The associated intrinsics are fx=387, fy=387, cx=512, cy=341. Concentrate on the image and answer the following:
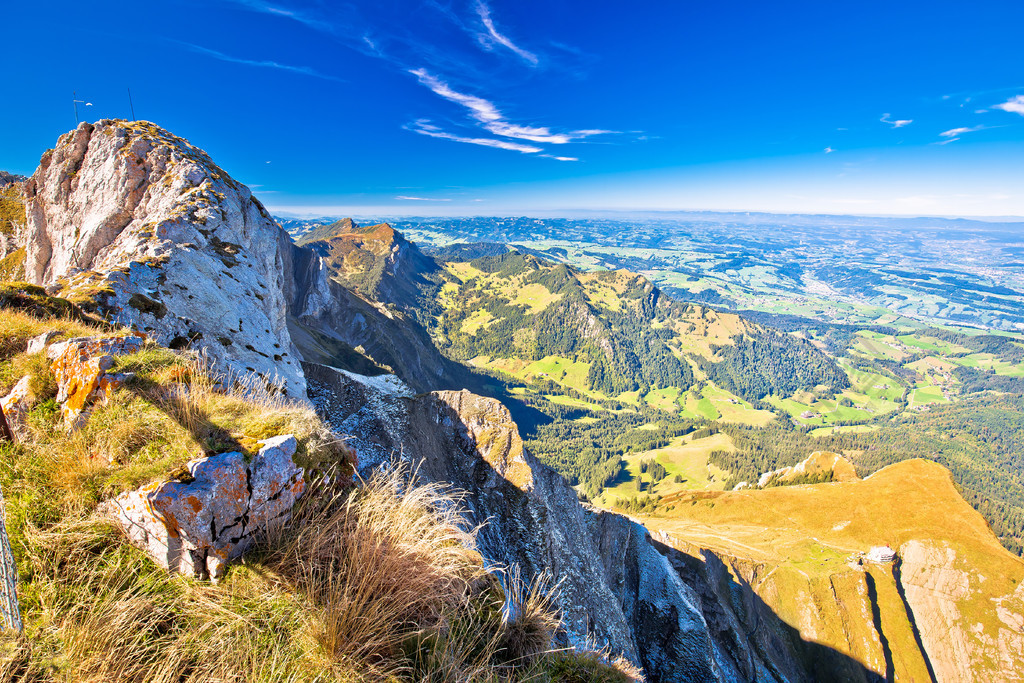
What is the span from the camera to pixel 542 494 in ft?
72.7

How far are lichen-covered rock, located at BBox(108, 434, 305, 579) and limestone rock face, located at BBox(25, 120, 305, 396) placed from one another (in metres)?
14.2

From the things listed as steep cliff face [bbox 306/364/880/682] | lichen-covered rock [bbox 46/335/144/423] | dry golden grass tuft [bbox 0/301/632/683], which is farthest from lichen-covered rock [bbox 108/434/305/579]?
steep cliff face [bbox 306/364/880/682]

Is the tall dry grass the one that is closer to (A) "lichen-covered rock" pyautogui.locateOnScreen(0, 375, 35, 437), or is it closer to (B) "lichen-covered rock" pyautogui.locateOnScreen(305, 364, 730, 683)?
(A) "lichen-covered rock" pyautogui.locateOnScreen(0, 375, 35, 437)

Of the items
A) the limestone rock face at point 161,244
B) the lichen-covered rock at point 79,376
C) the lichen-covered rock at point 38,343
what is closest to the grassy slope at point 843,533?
the limestone rock face at point 161,244

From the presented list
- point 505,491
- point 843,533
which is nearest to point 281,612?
point 505,491

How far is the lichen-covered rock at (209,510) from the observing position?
204 inches

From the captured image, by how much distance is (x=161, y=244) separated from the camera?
973 inches

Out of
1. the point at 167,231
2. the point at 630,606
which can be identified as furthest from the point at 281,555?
the point at 630,606

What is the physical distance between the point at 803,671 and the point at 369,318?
419ft

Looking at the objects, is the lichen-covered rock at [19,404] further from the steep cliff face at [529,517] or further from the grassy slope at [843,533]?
the grassy slope at [843,533]

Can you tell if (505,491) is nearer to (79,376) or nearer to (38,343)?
(79,376)

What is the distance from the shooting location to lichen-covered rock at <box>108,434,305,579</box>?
519 cm

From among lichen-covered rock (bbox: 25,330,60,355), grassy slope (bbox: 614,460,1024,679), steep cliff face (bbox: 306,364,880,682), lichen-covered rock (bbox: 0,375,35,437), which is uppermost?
lichen-covered rock (bbox: 25,330,60,355)

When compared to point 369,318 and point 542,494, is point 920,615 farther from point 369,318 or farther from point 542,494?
point 369,318
